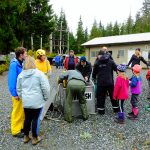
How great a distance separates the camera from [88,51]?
40.8 metres

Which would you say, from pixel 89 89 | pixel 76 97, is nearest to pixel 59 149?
pixel 76 97

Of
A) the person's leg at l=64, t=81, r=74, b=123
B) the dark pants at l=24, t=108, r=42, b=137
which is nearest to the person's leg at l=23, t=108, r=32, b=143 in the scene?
the dark pants at l=24, t=108, r=42, b=137

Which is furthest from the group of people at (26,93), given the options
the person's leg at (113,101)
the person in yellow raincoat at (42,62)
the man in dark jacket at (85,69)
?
the man in dark jacket at (85,69)

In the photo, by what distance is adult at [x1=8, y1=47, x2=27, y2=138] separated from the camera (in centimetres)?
615

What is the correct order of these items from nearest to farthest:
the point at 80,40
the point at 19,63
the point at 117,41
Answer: the point at 19,63
the point at 117,41
the point at 80,40

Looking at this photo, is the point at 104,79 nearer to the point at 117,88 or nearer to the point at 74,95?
the point at 117,88

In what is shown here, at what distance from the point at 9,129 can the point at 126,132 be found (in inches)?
106

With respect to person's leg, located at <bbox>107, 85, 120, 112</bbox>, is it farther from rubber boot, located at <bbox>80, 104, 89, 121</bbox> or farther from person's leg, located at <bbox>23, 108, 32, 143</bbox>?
person's leg, located at <bbox>23, 108, 32, 143</bbox>

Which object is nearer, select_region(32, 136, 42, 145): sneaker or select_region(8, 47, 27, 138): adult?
select_region(32, 136, 42, 145): sneaker

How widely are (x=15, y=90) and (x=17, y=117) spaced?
28.1 inches

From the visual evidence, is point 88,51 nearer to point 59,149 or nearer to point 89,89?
point 89,89

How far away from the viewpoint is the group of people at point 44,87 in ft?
19.0

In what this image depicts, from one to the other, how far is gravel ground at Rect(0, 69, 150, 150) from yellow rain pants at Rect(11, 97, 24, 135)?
0.21m

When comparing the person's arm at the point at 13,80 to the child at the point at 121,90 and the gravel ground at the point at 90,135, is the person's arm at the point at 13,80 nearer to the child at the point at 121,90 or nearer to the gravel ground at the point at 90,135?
the gravel ground at the point at 90,135
